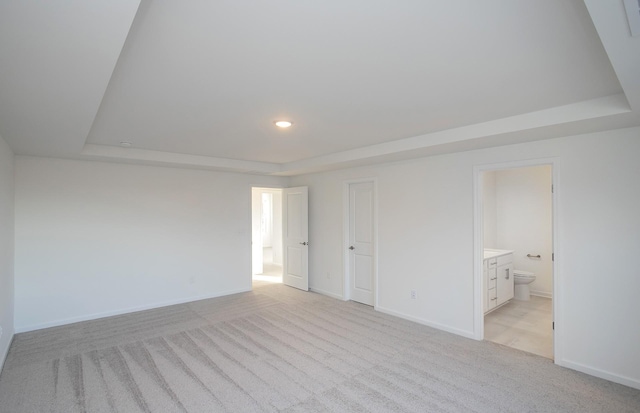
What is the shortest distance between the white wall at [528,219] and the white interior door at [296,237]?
372cm

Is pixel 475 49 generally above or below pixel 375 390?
above

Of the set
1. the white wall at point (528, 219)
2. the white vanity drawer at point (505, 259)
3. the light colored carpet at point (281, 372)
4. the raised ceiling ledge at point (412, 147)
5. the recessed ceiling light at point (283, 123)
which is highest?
the recessed ceiling light at point (283, 123)

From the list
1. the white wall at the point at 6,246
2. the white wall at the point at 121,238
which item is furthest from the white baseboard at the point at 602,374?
the white wall at the point at 6,246

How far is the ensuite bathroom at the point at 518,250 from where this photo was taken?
15.4ft

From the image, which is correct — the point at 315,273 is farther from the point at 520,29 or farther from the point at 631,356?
the point at 520,29

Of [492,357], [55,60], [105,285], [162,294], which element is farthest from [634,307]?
[105,285]

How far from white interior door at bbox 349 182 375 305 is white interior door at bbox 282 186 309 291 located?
1055 millimetres

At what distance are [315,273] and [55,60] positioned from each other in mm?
5282

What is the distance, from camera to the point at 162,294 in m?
5.34

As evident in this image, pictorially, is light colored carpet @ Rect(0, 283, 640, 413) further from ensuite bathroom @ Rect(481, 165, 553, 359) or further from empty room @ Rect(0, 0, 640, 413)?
ensuite bathroom @ Rect(481, 165, 553, 359)

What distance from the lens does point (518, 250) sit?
6.17 metres

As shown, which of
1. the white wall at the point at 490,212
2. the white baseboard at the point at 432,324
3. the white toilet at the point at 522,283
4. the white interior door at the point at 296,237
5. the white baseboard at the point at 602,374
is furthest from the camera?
the white interior door at the point at 296,237

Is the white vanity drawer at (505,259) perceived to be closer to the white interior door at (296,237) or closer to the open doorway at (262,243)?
the white interior door at (296,237)

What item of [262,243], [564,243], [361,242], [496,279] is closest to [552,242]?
[564,243]
